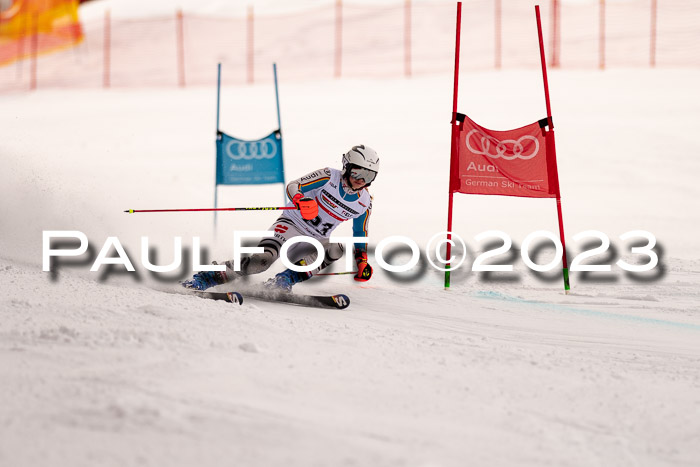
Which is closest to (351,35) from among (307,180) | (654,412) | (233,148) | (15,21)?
(15,21)

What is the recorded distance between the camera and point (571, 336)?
515 centimetres

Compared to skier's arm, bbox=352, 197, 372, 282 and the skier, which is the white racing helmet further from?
skier's arm, bbox=352, 197, 372, 282

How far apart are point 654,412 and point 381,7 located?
27542 mm

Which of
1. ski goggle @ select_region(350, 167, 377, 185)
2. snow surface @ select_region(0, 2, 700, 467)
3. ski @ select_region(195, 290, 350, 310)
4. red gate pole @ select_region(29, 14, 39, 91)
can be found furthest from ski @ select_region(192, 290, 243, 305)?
red gate pole @ select_region(29, 14, 39, 91)

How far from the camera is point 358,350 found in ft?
13.0

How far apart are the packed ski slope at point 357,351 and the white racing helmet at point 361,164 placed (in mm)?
1030

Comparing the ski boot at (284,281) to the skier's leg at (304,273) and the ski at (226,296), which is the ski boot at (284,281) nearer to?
the skier's leg at (304,273)

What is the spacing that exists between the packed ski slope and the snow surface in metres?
0.01

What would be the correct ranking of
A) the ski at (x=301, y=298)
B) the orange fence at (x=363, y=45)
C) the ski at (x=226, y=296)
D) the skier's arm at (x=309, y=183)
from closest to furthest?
the ski at (x=226, y=296) < the ski at (x=301, y=298) < the skier's arm at (x=309, y=183) < the orange fence at (x=363, y=45)

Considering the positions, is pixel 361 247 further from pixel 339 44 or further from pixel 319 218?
pixel 339 44

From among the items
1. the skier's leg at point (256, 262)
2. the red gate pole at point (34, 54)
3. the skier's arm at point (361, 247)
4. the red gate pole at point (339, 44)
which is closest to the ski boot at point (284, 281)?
the skier's leg at point (256, 262)

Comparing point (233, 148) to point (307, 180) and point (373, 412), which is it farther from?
point (373, 412)

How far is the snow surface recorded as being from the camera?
2707mm

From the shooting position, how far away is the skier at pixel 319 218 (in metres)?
5.92
